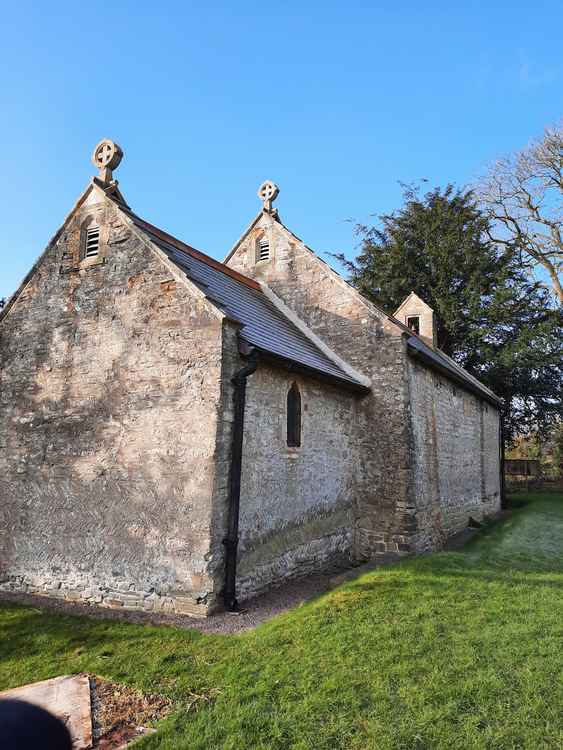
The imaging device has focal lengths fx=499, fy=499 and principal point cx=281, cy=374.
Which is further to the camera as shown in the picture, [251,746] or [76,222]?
[76,222]

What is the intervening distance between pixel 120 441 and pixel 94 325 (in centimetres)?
229

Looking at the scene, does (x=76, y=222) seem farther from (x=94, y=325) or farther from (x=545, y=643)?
(x=545, y=643)

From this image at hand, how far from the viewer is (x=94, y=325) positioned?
9227mm

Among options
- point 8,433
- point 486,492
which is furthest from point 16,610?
point 486,492

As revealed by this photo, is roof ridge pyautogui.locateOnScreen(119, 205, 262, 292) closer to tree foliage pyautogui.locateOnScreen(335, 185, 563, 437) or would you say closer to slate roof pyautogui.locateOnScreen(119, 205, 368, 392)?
slate roof pyautogui.locateOnScreen(119, 205, 368, 392)

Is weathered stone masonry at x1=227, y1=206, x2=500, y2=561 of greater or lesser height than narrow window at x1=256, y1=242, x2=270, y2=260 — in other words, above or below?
below

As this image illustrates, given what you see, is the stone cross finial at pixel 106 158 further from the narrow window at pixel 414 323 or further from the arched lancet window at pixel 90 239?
the narrow window at pixel 414 323

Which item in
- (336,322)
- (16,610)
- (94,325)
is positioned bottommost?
(16,610)

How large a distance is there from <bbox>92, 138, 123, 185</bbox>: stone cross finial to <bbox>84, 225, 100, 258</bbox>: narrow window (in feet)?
3.42

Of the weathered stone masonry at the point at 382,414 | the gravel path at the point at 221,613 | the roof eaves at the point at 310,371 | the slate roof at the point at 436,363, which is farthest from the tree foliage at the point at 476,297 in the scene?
the gravel path at the point at 221,613

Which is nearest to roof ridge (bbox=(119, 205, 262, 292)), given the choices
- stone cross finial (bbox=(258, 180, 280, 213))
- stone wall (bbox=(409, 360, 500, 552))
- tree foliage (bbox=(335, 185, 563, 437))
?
stone cross finial (bbox=(258, 180, 280, 213))

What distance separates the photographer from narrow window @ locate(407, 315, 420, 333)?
741 inches

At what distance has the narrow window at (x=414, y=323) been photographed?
18.8 meters

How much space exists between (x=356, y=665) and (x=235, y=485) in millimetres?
3311
